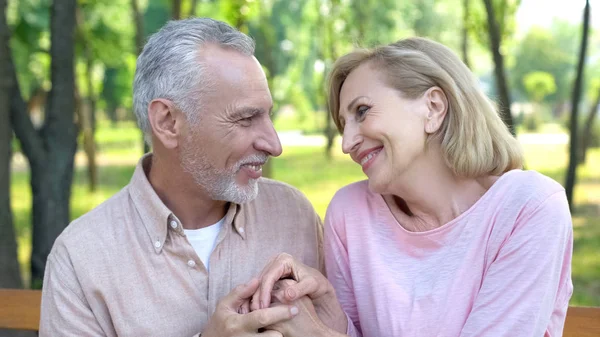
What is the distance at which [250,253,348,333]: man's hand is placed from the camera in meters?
2.12

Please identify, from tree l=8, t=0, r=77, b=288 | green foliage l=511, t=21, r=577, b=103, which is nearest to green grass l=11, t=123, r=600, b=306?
tree l=8, t=0, r=77, b=288

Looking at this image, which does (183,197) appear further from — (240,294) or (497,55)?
(497,55)

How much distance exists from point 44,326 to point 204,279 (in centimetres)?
53

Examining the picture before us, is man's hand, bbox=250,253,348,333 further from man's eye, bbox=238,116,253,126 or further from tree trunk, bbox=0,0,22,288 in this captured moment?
tree trunk, bbox=0,0,22,288

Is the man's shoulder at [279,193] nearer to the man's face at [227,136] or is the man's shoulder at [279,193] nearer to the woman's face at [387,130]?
the man's face at [227,136]

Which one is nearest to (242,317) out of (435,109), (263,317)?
(263,317)

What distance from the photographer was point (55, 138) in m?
4.24

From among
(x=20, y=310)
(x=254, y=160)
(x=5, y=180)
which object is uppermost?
(x=254, y=160)

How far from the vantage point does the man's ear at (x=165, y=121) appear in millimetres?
2365

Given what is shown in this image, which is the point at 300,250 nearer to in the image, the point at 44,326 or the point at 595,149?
the point at 44,326

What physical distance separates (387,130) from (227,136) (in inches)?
20.6

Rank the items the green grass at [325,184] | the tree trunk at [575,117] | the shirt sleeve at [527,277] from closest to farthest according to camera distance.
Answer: the shirt sleeve at [527,277], the tree trunk at [575,117], the green grass at [325,184]

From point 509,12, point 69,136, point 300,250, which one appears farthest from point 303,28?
point 300,250

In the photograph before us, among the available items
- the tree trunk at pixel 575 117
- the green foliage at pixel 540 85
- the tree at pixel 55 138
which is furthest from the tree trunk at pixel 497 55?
the green foliage at pixel 540 85
